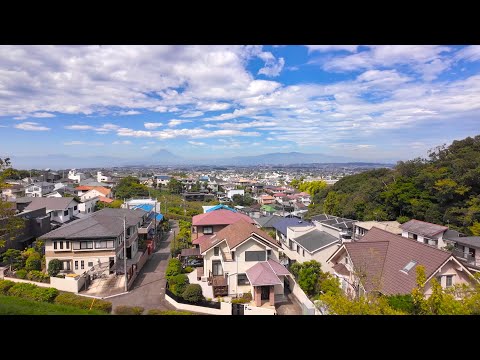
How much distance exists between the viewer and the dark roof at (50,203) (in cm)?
1865

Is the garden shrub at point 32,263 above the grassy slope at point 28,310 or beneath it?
beneath

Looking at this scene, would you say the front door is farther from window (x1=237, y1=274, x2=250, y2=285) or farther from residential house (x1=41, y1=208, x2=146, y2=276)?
residential house (x1=41, y1=208, x2=146, y2=276)

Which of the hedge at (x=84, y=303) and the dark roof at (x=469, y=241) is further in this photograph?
the dark roof at (x=469, y=241)

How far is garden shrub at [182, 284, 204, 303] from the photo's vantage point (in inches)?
366

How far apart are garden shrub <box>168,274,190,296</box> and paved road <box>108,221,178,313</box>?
43cm

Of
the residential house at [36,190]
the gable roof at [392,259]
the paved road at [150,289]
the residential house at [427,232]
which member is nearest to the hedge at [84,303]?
the paved road at [150,289]

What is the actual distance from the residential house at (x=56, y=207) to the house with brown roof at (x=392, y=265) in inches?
642

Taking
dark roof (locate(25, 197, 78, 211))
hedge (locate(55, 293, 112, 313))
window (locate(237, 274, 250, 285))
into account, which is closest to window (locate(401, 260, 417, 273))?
window (locate(237, 274, 250, 285))

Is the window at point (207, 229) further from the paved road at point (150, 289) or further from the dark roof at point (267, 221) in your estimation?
the dark roof at point (267, 221)

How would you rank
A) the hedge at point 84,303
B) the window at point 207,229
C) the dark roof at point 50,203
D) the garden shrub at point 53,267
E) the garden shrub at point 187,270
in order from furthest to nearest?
the dark roof at point 50,203, the window at point 207,229, the garden shrub at point 187,270, the garden shrub at point 53,267, the hedge at point 84,303

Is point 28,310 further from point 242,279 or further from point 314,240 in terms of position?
point 314,240
